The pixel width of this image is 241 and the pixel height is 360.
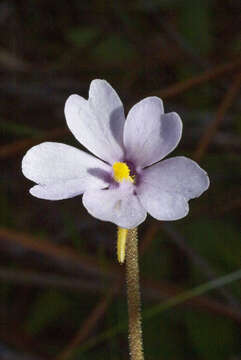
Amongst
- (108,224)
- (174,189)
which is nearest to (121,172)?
(174,189)

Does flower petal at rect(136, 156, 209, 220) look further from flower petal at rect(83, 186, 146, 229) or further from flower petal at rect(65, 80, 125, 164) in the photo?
flower petal at rect(65, 80, 125, 164)

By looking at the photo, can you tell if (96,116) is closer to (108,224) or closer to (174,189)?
(174,189)

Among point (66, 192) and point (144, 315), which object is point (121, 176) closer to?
point (66, 192)

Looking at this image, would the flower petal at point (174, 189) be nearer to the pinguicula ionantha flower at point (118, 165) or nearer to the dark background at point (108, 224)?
the pinguicula ionantha flower at point (118, 165)

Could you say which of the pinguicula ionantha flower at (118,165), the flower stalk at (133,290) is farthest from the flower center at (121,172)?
the flower stalk at (133,290)

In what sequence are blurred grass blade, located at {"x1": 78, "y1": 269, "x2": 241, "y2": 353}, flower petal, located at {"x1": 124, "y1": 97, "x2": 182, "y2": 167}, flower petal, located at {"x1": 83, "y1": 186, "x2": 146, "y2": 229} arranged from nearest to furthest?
flower petal, located at {"x1": 83, "y1": 186, "x2": 146, "y2": 229}, flower petal, located at {"x1": 124, "y1": 97, "x2": 182, "y2": 167}, blurred grass blade, located at {"x1": 78, "y1": 269, "x2": 241, "y2": 353}

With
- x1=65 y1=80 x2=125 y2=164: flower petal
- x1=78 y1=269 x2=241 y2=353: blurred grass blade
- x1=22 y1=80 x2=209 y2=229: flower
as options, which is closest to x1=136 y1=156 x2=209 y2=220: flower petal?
x1=22 y1=80 x2=209 y2=229: flower

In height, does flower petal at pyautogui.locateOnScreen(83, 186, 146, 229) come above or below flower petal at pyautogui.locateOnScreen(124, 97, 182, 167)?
below

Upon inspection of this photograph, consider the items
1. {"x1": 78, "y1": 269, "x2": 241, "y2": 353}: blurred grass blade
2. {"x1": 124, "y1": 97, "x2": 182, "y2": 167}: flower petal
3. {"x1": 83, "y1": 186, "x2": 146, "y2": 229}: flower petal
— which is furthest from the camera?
{"x1": 78, "y1": 269, "x2": 241, "y2": 353}: blurred grass blade
